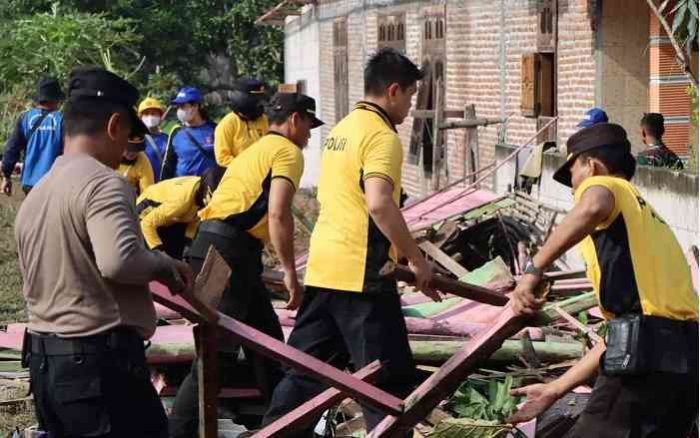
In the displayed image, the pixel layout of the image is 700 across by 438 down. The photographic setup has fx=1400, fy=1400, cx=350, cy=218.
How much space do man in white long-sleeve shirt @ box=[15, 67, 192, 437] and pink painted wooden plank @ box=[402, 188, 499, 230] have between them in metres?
7.69

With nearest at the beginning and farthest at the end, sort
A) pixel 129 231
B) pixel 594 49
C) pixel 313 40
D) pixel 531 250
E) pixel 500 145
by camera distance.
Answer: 1. pixel 129 231
2. pixel 531 250
3. pixel 594 49
4. pixel 500 145
5. pixel 313 40

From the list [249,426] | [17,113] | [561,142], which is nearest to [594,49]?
[561,142]

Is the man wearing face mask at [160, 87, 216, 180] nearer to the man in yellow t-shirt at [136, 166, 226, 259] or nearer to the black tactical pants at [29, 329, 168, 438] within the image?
the man in yellow t-shirt at [136, 166, 226, 259]

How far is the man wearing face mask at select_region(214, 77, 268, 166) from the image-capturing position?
453 inches

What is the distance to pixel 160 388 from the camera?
793cm

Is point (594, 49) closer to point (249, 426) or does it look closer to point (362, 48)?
point (249, 426)

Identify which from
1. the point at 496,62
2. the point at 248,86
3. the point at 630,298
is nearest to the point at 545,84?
the point at 496,62

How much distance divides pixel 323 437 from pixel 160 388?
1263mm

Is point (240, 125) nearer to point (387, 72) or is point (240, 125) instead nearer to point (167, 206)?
point (167, 206)

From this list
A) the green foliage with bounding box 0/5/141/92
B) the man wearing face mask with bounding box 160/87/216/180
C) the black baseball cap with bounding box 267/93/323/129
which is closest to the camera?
the black baseball cap with bounding box 267/93/323/129

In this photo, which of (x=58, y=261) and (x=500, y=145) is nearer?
(x=58, y=261)

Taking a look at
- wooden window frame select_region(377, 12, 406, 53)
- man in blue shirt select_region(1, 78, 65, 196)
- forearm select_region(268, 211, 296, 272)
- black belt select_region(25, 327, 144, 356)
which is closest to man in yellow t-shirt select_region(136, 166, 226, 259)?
forearm select_region(268, 211, 296, 272)

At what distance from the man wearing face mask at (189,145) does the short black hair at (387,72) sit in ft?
18.0

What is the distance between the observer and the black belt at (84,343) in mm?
4773
